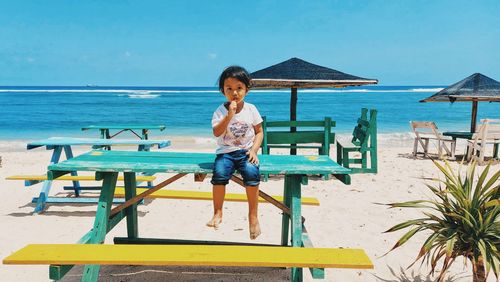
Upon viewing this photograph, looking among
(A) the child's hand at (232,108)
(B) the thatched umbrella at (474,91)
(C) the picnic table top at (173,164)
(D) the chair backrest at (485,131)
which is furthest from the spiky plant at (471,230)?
(B) the thatched umbrella at (474,91)

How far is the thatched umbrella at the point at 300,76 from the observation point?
7902mm

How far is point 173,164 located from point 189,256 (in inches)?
33.6

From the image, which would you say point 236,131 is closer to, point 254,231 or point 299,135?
point 254,231

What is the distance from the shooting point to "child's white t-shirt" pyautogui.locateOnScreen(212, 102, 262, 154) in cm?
310

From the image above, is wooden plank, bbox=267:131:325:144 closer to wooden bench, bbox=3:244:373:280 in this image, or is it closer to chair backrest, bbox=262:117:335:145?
chair backrest, bbox=262:117:335:145

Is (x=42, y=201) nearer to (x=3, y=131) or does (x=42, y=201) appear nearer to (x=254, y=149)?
(x=254, y=149)

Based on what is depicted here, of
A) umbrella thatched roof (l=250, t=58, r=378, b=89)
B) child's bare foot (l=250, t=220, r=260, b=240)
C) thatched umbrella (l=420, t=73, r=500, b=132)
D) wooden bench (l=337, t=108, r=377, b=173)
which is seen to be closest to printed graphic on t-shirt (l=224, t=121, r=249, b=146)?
child's bare foot (l=250, t=220, r=260, b=240)

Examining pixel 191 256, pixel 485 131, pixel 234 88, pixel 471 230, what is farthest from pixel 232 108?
pixel 485 131

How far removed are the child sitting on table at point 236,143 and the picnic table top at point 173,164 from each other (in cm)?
10

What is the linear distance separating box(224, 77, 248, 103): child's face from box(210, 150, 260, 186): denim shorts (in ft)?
1.39

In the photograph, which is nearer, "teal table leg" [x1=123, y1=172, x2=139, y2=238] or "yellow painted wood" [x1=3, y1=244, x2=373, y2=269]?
"yellow painted wood" [x1=3, y1=244, x2=373, y2=269]

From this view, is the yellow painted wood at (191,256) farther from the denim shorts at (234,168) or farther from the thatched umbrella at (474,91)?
the thatched umbrella at (474,91)

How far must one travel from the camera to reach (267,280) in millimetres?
3600

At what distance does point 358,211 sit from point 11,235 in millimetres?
4523
